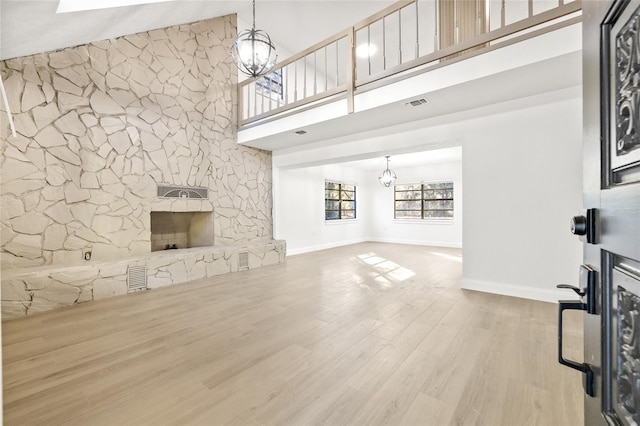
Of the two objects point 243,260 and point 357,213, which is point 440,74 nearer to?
point 243,260

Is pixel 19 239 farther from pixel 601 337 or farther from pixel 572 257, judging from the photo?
pixel 572 257

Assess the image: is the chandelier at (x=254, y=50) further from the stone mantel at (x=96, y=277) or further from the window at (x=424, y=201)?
the window at (x=424, y=201)

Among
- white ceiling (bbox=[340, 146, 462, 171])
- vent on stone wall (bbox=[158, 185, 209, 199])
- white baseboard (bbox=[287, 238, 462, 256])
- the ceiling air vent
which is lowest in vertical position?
white baseboard (bbox=[287, 238, 462, 256])

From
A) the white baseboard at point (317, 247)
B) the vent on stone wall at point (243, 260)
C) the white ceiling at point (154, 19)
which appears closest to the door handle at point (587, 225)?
the white ceiling at point (154, 19)

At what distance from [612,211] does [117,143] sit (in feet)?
16.8

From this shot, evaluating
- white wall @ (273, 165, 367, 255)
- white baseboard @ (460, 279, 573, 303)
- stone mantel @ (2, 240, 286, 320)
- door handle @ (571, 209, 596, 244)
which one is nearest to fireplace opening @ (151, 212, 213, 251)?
stone mantel @ (2, 240, 286, 320)

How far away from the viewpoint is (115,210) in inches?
161

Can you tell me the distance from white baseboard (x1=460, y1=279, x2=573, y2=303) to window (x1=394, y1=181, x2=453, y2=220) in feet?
17.3

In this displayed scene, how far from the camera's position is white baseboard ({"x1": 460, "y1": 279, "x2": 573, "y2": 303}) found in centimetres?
319

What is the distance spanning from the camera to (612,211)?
58 cm

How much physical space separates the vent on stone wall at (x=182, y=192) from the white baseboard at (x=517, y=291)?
14.7 ft

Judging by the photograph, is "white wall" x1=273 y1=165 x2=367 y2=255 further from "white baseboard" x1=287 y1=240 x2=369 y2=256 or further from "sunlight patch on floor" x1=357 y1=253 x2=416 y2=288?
"sunlight patch on floor" x1=357 y1=253 x2=416 y2=288

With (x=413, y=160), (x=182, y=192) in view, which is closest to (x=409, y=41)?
(x=413, y=160)

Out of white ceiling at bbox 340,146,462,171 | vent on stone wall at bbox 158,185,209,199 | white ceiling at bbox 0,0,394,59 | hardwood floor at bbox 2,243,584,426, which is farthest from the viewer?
white ceiling at bbox 340,146,462,171
